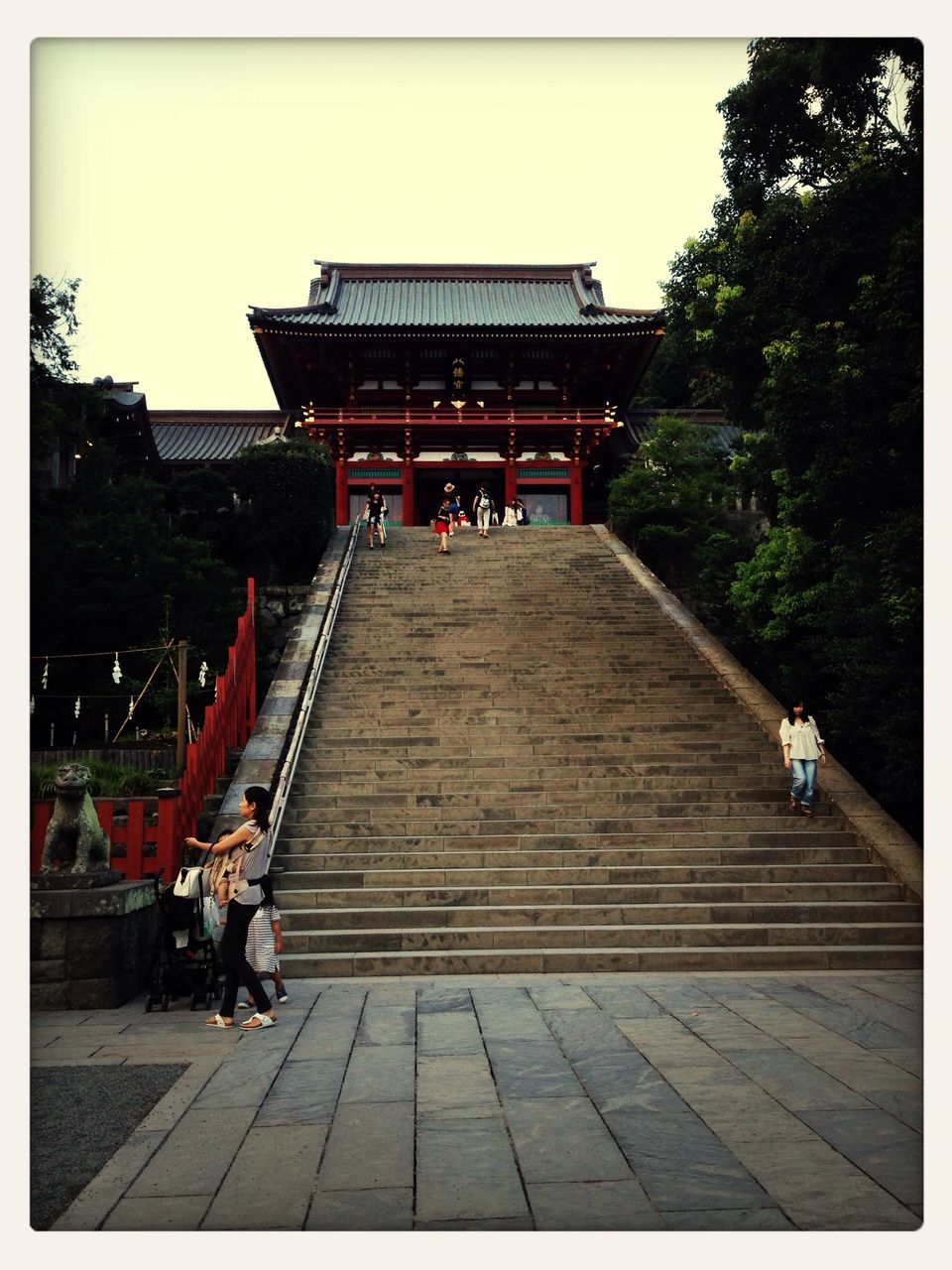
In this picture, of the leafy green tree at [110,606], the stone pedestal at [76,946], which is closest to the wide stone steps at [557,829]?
the stone pedestal at [76,946]

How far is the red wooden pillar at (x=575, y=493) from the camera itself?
84.1 ft

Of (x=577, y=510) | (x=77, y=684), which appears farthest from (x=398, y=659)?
(x=577, y=510)

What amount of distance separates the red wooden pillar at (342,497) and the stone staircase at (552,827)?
37.2ft

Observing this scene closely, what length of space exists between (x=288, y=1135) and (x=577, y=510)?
23.0 meters

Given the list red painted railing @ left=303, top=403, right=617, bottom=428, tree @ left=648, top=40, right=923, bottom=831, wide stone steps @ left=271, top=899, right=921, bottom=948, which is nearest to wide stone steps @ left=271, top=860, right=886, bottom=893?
wide stone steps @ left=271, top=899, right=921, bottom=948

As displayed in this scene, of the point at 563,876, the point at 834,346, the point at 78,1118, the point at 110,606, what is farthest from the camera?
the point at 110,606

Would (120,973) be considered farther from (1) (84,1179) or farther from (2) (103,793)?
(2) (103,793)

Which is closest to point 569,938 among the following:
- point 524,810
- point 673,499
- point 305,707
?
point 524,810

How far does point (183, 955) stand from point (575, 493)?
21.2 meters

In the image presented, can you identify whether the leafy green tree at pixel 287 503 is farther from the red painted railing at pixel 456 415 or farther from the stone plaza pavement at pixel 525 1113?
the stone plaza pavement at pixel 525 1113

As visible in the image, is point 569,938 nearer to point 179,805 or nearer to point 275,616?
point 179,805

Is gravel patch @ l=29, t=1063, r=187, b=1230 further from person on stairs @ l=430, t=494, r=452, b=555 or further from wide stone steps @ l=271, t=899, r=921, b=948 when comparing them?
person on stairs @ l=430, t=494, r=452, b=555

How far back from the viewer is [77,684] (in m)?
12.8

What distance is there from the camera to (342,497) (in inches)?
1000
